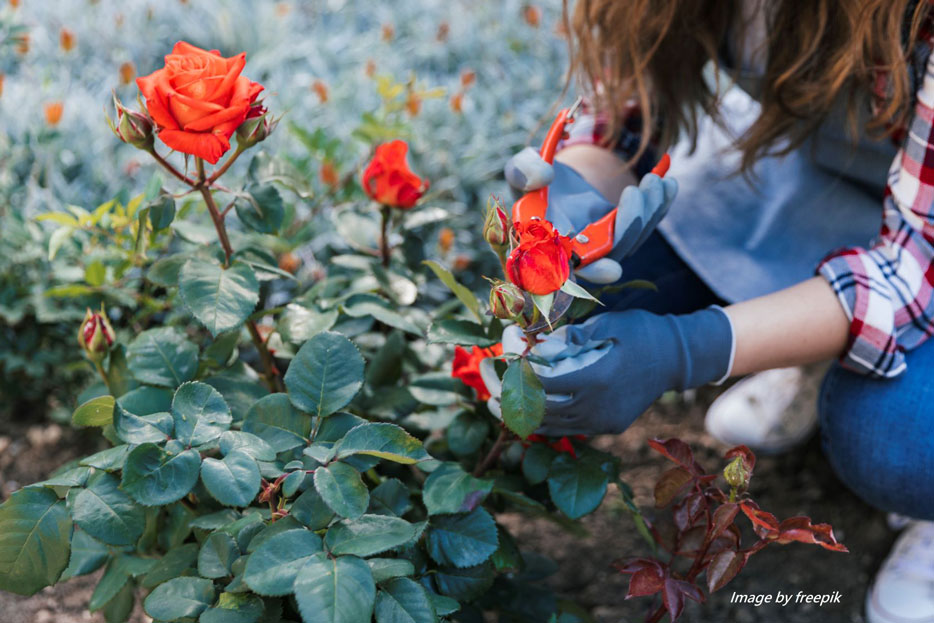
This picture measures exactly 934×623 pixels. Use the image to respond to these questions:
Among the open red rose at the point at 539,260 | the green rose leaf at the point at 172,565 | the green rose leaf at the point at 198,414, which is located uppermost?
the open red rose at the point at 539,260

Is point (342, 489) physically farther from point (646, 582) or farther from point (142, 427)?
point (646, 582)

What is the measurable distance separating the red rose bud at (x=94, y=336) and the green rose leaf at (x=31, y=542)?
0.20 meters

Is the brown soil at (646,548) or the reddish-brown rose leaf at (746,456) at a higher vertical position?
the reddish-brown rose leaf at (746,456)

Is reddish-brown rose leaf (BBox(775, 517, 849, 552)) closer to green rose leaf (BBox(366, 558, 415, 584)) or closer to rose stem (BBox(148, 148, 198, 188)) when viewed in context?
green rose leaf (BBox(366, 558, 415, 584))

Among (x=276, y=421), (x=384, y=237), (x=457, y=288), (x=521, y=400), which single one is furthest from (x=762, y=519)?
(x=384, y=237)

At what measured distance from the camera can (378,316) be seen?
97 cm

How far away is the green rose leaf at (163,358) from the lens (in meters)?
0.88

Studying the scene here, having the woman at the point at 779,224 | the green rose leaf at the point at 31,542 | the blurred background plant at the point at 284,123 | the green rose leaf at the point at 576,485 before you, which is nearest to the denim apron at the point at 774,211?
the woman at the point at 779,224

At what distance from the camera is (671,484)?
88 cm

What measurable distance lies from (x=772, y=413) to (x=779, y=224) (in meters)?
0.41

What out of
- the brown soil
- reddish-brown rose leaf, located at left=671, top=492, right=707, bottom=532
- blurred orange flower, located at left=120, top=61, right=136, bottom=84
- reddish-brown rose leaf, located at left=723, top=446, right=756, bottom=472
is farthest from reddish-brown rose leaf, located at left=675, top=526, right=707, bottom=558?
blurred orange flower, located at left=120, top=61, right=136, bottom=84

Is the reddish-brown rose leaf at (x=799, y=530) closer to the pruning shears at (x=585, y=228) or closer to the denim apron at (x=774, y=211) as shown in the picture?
the pruning shears at (x=585, y=228)

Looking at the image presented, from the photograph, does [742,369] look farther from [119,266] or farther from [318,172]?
[318,172]

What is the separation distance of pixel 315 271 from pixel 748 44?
2.53 feet
